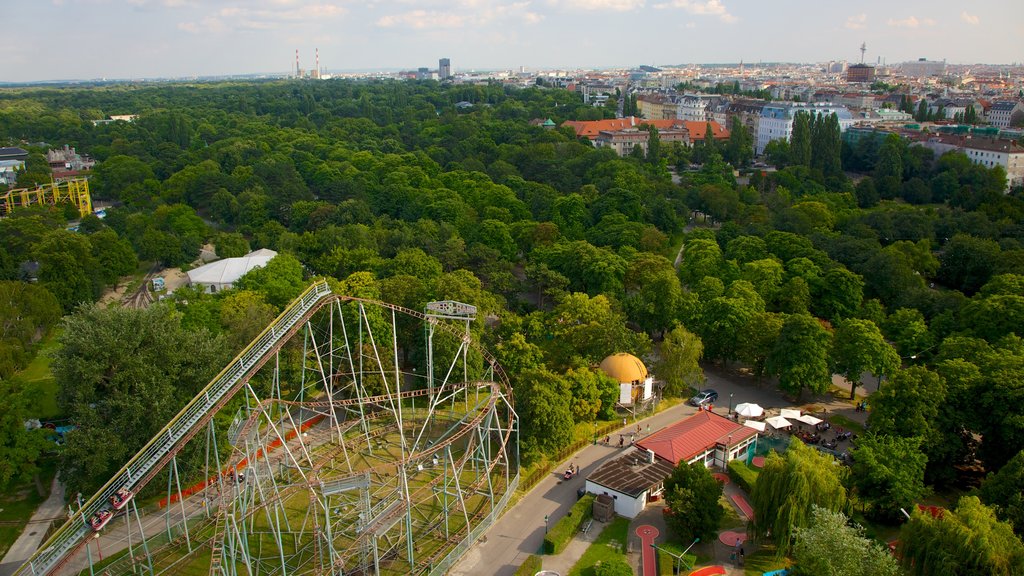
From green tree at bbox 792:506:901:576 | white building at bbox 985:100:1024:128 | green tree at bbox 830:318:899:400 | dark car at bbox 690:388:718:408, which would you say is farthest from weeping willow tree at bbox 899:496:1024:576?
white building at bbox 985:100:1024:128

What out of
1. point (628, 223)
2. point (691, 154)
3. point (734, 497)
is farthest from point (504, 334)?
point (691, 154)

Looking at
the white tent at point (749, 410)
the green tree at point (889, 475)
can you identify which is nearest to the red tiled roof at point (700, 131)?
the white tent at point (749, 410)

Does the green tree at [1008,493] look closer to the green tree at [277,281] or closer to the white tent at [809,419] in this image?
the white tent at [809,419]

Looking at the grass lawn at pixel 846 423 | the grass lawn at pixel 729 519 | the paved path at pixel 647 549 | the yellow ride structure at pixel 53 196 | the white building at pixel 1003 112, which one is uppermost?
the white building at pixel 1003 112

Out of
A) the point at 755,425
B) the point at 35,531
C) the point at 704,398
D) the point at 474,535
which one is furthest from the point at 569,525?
the point at 35,531

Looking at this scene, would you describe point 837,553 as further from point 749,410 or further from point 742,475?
point 749,410

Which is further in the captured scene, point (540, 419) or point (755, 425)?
point (755, 425)
